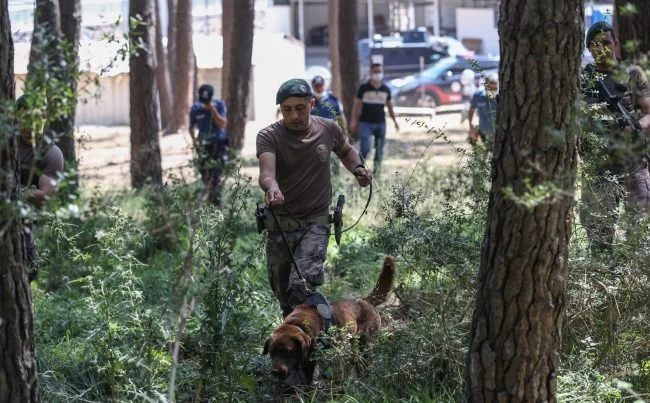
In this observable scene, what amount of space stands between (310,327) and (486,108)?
4887 mm

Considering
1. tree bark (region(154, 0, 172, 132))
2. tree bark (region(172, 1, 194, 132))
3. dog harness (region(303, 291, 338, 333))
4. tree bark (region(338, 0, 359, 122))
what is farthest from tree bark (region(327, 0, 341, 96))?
dog harness (region(303, 291, 338, 333))

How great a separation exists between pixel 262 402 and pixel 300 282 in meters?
0.93

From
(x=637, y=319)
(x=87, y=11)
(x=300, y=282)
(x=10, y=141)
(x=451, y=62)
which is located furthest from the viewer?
(x=87, y=11)

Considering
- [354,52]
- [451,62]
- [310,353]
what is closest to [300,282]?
[310,353]

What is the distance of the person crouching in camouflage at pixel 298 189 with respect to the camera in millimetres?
7180

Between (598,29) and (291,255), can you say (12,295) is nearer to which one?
(291,255)

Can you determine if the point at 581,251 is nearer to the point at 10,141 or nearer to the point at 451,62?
the point at 10,141

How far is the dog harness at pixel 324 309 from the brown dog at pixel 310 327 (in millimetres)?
27

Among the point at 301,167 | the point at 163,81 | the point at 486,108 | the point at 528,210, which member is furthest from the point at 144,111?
the point at 163,81

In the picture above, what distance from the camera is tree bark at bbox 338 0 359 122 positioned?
2119cm

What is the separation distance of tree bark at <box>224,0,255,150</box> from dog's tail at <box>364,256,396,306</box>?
1088 centimetres

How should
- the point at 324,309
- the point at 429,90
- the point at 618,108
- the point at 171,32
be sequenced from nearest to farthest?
the point at 324,309 < the point at 618,108 < the point at 171,32 < the point at 429,90

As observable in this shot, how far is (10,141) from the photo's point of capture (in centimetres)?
462

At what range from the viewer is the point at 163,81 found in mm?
31656
